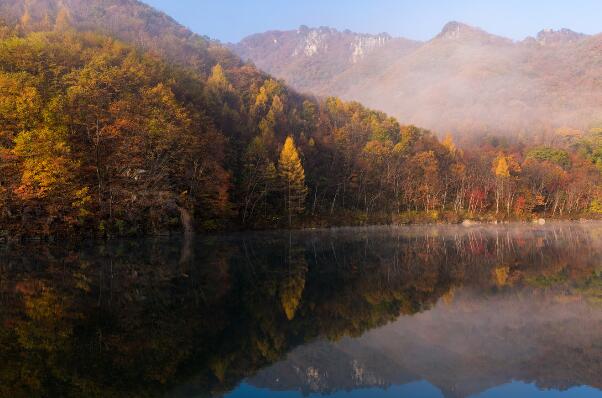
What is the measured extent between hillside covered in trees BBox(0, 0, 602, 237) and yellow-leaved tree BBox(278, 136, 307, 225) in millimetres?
223

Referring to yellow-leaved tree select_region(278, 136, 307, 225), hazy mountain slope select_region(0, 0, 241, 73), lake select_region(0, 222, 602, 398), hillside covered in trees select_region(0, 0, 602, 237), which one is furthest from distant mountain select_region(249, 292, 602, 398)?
hazy mountain slope select_region(0, 0, 241, 73)

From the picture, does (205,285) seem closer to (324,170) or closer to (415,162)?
(324,170)

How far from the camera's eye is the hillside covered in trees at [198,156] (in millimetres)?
41844

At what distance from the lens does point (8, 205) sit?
3919 centimetres

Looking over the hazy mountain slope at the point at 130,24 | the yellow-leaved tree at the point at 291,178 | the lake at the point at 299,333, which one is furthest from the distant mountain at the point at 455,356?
the hazy mountain slope at the point at 130,24

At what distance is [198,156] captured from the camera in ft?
191

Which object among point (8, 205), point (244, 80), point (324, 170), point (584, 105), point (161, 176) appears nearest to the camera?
point (8, 205)

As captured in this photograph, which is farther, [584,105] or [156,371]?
[584,105]

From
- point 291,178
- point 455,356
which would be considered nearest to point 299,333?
point 455,356

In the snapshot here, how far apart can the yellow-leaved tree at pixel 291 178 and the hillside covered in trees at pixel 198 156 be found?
22cm

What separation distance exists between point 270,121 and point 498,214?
157ft

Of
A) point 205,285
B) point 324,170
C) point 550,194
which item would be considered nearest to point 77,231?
point 205,285

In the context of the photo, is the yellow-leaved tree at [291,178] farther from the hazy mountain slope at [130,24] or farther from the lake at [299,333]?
the hazy mountain slope at [130,24]

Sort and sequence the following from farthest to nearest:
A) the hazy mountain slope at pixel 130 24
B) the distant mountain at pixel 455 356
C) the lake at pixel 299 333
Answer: the hazy mountain slope at pixel 130 24, the distant mountain at pixel 455 356, the lake at pixel 299 333
